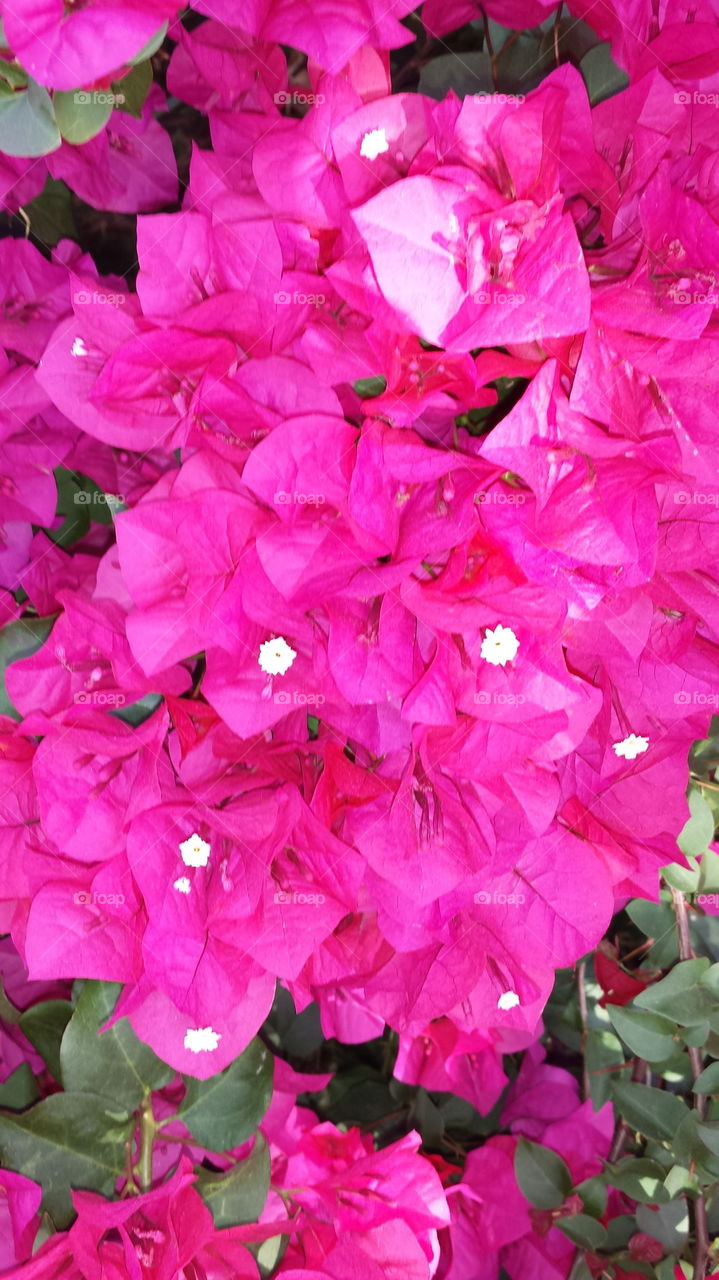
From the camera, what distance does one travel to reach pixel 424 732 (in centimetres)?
64

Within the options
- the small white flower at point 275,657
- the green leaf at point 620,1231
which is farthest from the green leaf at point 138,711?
the green leaf at point 620,1231

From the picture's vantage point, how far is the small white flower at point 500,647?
0.62 metres

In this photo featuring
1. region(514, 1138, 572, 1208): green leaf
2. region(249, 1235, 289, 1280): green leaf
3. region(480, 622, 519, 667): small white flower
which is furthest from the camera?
region(514, 1138, 572, 1208): green leaf

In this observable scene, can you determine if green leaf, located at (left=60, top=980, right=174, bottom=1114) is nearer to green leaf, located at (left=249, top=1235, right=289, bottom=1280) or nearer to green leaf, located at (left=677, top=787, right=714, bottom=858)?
green leaf, located at (left=249, top=1235, right=289, bottom=1280)

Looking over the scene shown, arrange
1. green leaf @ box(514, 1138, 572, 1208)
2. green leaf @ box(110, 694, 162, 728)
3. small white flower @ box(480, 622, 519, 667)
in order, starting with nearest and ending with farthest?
small white flower @ box(480, 622, 519, 667), green leaf @ box(110, 694, 162, 728), green leaf @ box(514, 1138, 572, 1208)

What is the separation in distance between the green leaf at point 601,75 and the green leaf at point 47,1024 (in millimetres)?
728

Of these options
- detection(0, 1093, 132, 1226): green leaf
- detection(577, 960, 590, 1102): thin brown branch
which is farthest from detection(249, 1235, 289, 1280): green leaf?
detection(577, 960, 590, 1102): thin brown branch

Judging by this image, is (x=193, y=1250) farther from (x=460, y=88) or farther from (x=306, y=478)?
(x=460, y=88)

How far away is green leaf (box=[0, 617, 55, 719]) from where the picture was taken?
749 mm

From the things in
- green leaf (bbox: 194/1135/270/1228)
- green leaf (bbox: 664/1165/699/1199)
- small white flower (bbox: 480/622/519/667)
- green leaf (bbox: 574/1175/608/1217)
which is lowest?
green leaf (bbox: 574/1175/608/1217)

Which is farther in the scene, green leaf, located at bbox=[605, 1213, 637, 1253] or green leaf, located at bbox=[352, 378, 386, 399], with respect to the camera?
green leaf, located at bbox=[605, 1213, 637, 1253]

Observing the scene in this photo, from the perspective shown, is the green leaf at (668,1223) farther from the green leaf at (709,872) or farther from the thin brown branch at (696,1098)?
the green leaf at (709,872)

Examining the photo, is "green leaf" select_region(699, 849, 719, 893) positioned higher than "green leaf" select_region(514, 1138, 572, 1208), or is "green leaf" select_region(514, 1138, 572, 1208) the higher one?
"green leaf" select_region(699, 849, 719, 893)

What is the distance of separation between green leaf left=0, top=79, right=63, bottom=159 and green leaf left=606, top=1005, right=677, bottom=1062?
69cm
